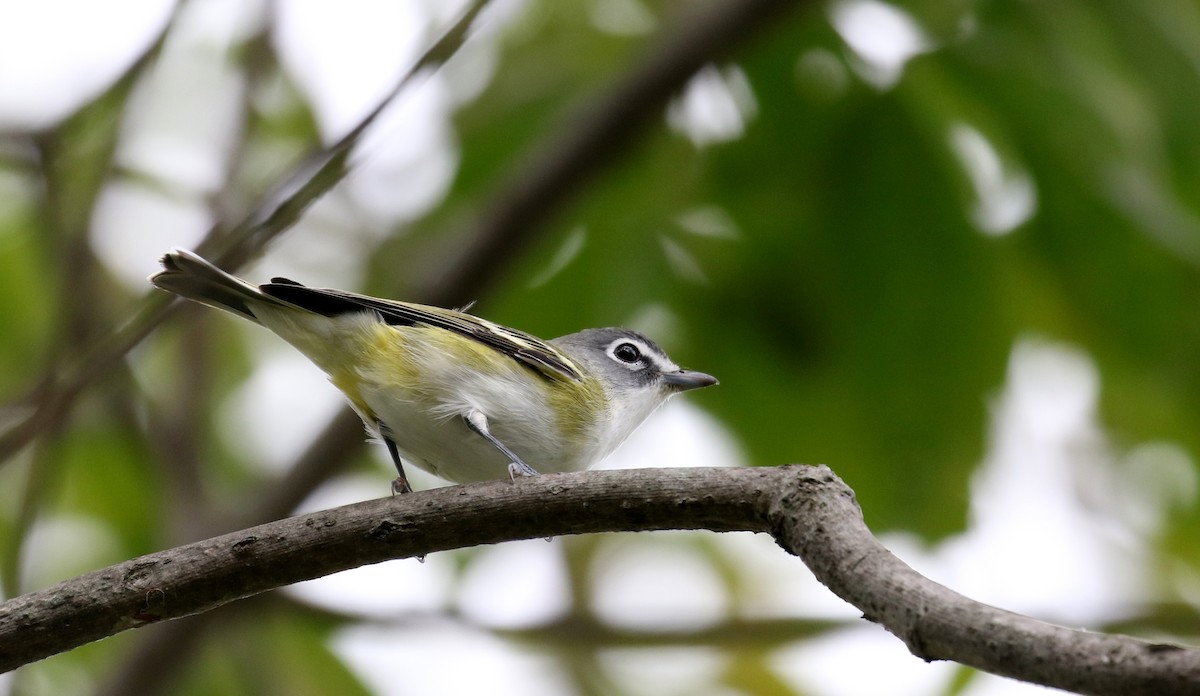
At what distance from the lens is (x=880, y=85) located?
482 centimetres

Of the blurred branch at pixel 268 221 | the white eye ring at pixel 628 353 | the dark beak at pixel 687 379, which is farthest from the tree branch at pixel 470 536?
the white eye ring at pixel 628 353

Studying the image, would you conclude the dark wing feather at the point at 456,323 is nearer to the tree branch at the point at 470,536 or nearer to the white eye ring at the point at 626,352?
the white eye ring at the point at 626,352

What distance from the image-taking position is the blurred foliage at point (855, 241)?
4465 mm

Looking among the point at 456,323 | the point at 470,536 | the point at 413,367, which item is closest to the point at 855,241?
the point at 456,323

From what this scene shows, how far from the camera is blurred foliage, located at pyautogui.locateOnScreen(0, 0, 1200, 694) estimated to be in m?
4.46

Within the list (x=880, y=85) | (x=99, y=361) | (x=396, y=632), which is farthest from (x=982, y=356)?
(x=99, y=361)

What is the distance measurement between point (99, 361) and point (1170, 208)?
3.67 meters

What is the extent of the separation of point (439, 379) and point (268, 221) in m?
1.53

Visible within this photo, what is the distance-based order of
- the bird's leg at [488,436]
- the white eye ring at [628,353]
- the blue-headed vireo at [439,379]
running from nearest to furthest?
the bird's leg at [488,436] < the blue-headed vireo at [439,379] < the white eye ring at [628,353]

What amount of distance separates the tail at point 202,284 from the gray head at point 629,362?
4.89ft

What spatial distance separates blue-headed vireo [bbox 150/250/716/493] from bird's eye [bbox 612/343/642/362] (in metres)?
0.64

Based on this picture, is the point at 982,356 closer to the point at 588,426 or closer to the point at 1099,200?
the point at 1099,200

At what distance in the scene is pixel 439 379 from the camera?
4.34 meters

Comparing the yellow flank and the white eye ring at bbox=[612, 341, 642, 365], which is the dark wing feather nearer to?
the yellow flank
